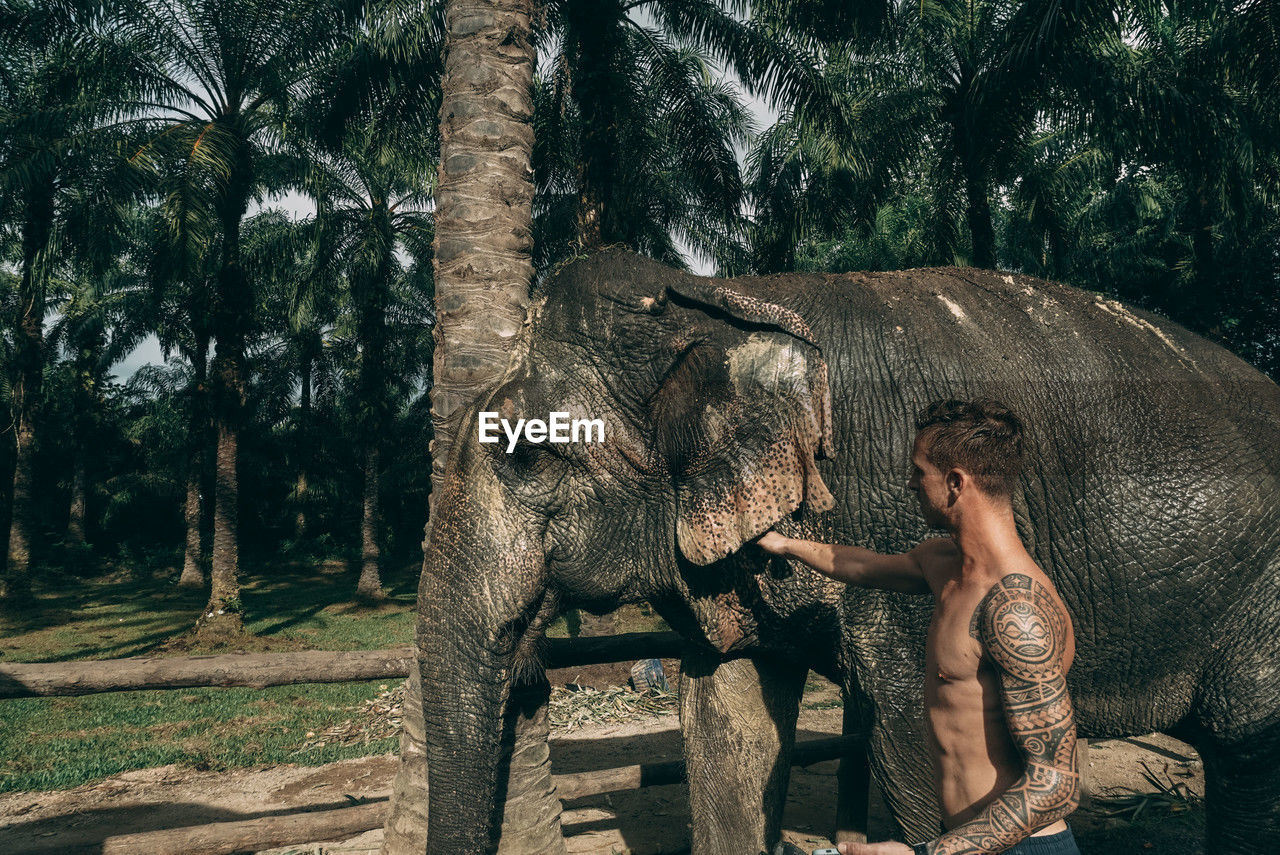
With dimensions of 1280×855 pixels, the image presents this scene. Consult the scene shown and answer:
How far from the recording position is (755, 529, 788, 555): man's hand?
295 cm

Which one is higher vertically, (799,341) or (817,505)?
(799,341)

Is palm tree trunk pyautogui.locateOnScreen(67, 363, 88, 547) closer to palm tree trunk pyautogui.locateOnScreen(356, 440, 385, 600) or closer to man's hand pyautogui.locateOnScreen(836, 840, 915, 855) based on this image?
palm tree trunk pyautogui.locateOnScreen(356, 440, 385, 600)

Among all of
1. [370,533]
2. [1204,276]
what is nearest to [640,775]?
[1204,276]

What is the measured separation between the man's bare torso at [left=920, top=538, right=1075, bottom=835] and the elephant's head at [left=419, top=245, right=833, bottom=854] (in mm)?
683

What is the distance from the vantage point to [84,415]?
1288 inches

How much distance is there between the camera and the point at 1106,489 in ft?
10.7

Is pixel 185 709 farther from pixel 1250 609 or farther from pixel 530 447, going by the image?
pixel 1250 609

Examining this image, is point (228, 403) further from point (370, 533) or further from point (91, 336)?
point (91, 336)

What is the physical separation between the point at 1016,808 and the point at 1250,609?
75.1 inches

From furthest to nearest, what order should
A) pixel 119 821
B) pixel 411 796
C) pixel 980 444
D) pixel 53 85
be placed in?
pixel 53 85
pixel 119 821
pixel 411 796
pixel 980 444

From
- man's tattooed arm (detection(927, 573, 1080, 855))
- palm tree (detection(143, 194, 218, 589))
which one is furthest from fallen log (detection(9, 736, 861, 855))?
palm tree (detection(143, 194, 218, 589))

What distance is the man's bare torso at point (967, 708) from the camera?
7.16 feet

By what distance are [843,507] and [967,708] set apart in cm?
107

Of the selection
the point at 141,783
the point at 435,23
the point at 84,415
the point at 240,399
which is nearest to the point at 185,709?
the point at 141,783
